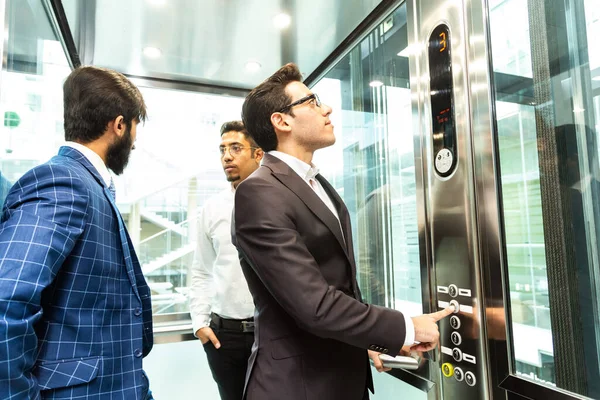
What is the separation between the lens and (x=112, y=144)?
1289 millimetres

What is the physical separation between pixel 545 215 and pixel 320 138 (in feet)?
2.37

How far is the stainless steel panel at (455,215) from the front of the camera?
1241mm

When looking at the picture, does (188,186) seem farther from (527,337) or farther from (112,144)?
(527,337)

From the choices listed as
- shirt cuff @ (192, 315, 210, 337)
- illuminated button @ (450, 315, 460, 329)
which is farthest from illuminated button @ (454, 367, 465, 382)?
shirt cuff @ (192, 315, 210, 337)

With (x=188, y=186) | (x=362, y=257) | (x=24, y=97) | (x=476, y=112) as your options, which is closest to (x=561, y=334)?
(x=476, y=112)

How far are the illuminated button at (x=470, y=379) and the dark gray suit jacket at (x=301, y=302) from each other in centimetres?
29

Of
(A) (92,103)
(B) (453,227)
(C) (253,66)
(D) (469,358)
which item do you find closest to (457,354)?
(D) (469,358)

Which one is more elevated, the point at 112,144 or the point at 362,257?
the point at 112,144

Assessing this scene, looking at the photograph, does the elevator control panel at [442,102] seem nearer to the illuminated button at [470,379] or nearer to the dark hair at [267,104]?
the dark hair at [267,104]

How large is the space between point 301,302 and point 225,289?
3.85 feet

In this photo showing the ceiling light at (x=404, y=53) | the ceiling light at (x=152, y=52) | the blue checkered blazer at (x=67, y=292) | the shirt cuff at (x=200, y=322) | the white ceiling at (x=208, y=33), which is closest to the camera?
the blue checkered blazer at (x=67, y=292)

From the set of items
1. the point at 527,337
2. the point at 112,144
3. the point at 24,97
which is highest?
the point at 24,97

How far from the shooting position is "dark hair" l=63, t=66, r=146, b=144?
4.04 ft

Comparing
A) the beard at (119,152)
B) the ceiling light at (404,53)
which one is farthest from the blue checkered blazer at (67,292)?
the ceiling light at (404,53)
